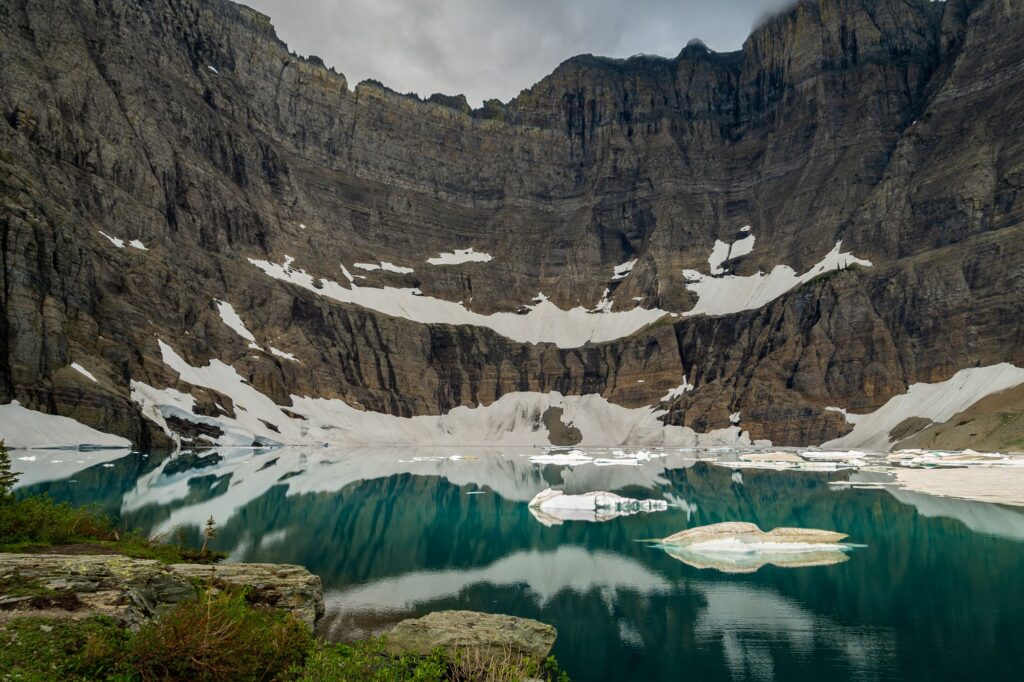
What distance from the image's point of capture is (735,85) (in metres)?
180

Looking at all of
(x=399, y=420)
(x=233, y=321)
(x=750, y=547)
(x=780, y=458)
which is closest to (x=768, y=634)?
(x=750, y=547)

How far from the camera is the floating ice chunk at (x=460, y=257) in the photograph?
16362 centimetres

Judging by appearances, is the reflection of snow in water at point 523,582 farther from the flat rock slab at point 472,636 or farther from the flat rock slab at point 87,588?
the flat rock slab at point 87,588

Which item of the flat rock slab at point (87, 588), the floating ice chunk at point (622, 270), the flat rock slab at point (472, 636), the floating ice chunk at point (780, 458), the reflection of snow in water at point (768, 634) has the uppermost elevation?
the floating ice chunk at point (622, 270)

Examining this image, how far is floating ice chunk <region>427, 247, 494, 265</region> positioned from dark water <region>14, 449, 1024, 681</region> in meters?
119

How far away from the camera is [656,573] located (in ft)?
71.7

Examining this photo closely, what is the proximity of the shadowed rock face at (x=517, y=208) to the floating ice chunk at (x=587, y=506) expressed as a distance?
60.4 meters

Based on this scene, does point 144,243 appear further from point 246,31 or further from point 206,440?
point 246,31

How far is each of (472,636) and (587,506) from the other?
25.8 meters

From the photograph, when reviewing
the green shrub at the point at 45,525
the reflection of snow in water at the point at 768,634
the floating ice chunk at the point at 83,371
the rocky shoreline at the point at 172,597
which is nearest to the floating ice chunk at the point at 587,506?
the reflection of snow in water at the point at 768,634

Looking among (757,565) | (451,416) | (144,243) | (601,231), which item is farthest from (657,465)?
(601,231)

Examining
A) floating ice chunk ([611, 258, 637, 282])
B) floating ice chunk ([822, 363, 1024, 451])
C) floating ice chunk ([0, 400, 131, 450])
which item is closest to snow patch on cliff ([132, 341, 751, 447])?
floating ice chunk ([0, 400, 131, 450])

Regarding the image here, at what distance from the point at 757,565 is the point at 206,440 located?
266 feet

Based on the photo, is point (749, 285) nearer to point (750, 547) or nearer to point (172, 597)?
point (750, 547)
